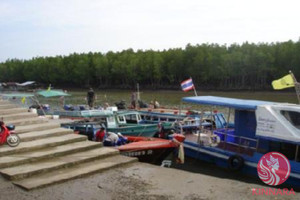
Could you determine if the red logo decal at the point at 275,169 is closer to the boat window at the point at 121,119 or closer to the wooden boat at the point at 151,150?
the wooden boat at the point at 151,150

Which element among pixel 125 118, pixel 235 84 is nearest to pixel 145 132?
pixel 125 118

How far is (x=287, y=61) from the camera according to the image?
6838cm

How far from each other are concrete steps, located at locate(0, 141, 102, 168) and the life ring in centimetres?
632

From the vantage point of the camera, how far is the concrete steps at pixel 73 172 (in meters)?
7.43

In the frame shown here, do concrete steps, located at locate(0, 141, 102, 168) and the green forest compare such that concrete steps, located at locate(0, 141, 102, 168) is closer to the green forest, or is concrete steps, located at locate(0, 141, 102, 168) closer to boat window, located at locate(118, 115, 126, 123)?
boat window, located at locate(118, 115, 126, 123)

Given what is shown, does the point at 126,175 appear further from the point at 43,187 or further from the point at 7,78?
the point at 7,78

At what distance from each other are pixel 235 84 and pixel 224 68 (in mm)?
5250

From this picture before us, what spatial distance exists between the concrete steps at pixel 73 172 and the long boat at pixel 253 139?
522 cm

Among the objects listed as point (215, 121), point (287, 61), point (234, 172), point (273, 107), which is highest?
point (287, 61)

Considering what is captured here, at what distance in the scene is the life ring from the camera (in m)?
→ 13.6

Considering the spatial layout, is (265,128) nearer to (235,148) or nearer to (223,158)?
(235,148)

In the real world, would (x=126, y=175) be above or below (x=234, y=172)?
above

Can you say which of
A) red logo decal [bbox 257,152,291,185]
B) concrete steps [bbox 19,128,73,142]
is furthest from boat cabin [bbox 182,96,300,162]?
concrete steps [bbox 19,128,73,142]

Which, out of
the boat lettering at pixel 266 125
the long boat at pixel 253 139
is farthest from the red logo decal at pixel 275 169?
the boat lettering at pixel 266 125
